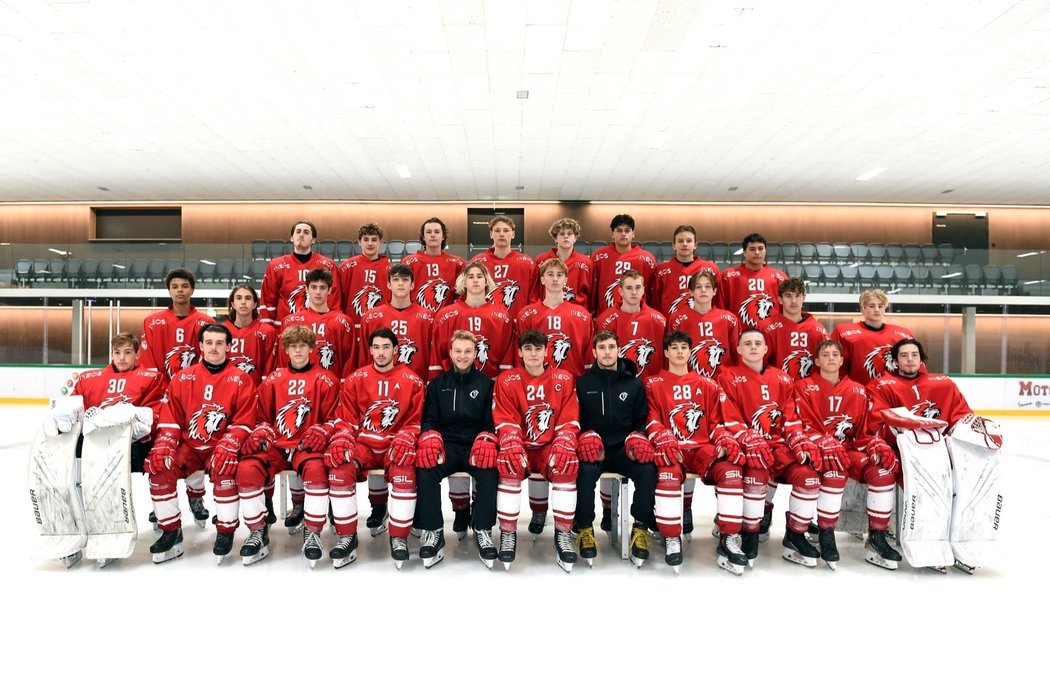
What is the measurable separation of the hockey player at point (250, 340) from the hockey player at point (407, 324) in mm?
744

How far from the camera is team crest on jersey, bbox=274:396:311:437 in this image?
3990mm

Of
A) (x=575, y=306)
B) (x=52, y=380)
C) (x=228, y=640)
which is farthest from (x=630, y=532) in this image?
(x=52, y=380)

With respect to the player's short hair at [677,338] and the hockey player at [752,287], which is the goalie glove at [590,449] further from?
the hockey player at [752,287]

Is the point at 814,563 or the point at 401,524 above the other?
the point at 401,524

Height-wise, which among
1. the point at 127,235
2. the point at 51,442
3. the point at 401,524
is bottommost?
the point at 401,524

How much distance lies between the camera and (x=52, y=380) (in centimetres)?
1087

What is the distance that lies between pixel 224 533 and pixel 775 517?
13.1 ft

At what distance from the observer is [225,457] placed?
146 inches

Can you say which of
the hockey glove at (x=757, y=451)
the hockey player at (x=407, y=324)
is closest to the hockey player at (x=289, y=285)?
the hockey player at (x=407, y=324)

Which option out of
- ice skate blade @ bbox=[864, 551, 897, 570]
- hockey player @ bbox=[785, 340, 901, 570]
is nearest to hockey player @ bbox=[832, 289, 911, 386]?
hockey player @ bbox=[785, 340, 901, 570]

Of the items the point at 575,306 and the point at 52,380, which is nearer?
the point at 575,306

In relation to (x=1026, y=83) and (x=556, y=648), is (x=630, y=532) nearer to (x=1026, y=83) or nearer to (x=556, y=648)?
(x=556, y=648)

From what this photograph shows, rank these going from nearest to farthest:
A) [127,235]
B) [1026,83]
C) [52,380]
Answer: [1026,83]
[52,380]
[127,235]

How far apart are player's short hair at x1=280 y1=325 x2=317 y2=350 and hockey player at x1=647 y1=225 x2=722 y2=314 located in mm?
2624
